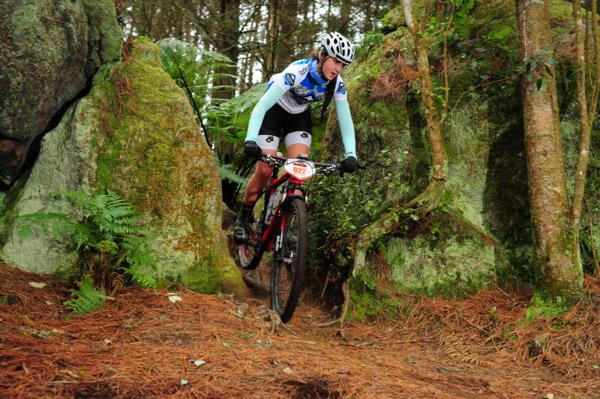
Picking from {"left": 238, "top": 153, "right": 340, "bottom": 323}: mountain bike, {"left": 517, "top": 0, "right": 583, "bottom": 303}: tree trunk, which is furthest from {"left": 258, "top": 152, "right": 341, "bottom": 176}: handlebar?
{"left": 517, "top": 0, "right": 583, "bottom": 303}: tree trunk

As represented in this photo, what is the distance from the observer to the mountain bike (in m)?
3.92

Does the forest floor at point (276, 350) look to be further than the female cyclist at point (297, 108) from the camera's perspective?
No

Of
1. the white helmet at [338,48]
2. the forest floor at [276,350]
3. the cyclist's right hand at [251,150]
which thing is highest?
the white helmet at [338,48]

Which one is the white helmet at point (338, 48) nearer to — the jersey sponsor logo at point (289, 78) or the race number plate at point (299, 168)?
the jersey sponsor logo at point (289, 78)

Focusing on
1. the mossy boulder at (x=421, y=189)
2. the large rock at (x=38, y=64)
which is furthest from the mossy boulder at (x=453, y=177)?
the large rock at (x=38, y=64)

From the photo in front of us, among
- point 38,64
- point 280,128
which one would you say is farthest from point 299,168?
point 38,64

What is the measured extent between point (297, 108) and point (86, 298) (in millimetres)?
2627

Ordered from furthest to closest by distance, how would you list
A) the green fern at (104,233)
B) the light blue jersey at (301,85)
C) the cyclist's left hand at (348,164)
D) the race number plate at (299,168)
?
the light blue jersey at (301,85), the cyclist's left hand at (348,164), the race number plate at (299,168), the green fern at (104,233)

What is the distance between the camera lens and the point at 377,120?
5.51 m

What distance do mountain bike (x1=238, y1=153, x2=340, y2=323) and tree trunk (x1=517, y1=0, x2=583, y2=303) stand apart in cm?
185

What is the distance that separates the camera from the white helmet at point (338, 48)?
4.14 metres

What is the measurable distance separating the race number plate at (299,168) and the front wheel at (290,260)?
22 centimetres

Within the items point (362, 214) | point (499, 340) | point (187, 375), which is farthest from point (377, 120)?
point (187, 375)

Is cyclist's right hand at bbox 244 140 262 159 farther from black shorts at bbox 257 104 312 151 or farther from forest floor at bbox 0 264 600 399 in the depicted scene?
forest floor at bbox 0 264 600 399
